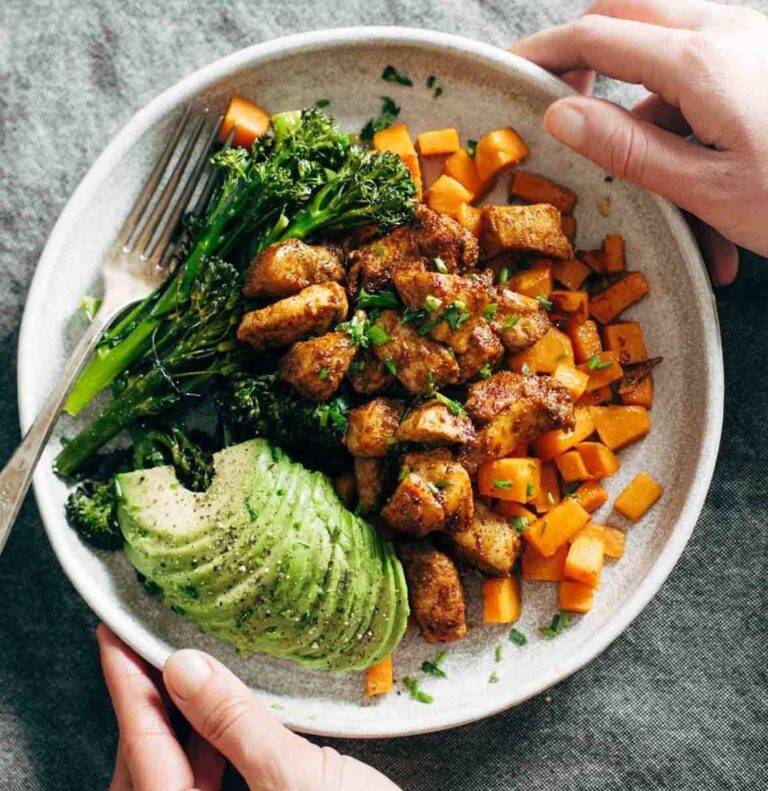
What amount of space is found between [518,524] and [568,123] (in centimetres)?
122

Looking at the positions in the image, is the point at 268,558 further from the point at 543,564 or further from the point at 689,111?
the point at 689,111

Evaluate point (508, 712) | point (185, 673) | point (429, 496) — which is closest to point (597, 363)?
point (429, 496)

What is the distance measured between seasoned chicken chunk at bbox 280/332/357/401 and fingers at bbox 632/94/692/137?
1.27 m

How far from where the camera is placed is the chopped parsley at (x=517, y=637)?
280 cm

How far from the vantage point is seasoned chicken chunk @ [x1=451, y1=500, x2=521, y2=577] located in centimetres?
264

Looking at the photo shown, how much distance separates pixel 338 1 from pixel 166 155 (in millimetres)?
882

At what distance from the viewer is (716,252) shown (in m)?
2.94

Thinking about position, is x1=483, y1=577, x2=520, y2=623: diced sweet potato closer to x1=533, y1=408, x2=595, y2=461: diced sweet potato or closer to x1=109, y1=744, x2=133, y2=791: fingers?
x1=533, y1=408, x2=595, y2=461: diced sweet potato

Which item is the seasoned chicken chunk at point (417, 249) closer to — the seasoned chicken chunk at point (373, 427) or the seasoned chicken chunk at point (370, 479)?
the seasoned chicken chunk at point (373, 427)

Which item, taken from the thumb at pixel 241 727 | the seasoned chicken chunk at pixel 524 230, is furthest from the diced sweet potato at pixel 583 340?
the thumb at pixel 241 727

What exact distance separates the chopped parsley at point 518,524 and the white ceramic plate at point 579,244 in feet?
0.79

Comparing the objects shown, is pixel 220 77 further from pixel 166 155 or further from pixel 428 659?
pixel 428 659

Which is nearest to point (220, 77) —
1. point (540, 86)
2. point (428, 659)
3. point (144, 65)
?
point (144, 65)

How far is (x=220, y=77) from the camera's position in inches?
108
